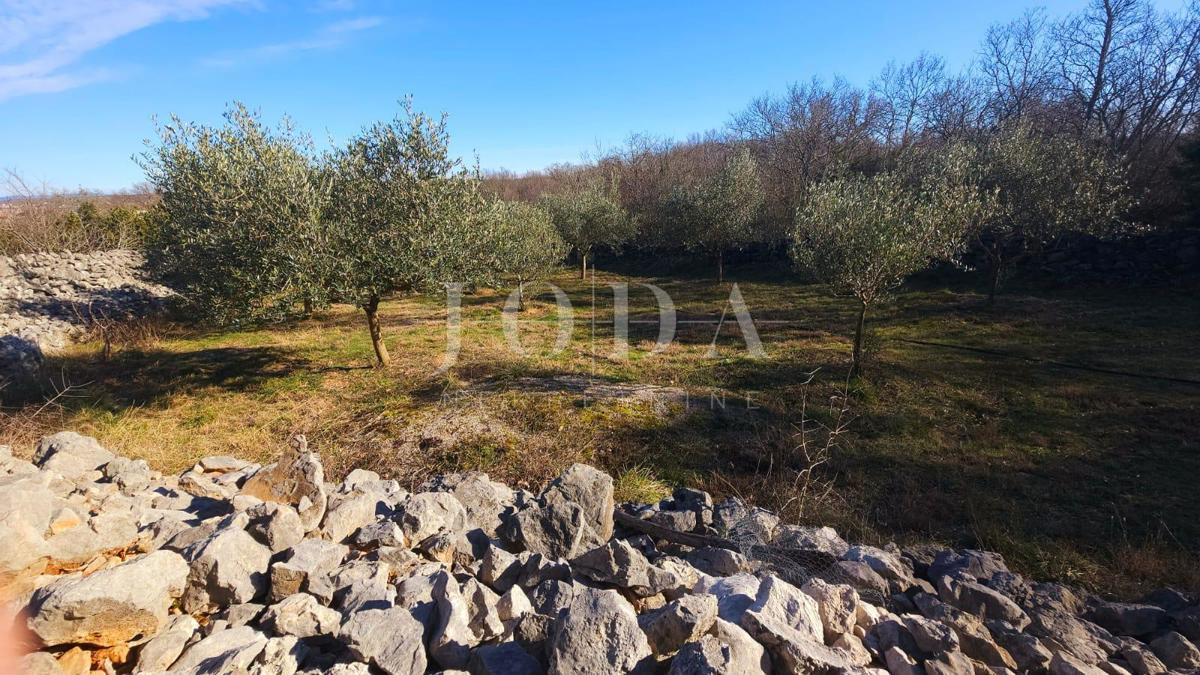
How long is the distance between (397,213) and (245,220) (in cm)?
258

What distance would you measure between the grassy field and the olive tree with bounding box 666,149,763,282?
1064 cm

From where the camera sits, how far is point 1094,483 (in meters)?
6.72

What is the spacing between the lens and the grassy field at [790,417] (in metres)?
6.03

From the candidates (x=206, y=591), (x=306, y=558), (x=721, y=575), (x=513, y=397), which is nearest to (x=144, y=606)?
(x=206, y=591)

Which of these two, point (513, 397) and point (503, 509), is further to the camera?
point (513, 397)

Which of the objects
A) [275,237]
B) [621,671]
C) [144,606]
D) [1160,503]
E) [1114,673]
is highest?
[275,237]

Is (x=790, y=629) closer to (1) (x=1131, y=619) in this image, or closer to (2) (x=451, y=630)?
(2) (x=451, y=630)

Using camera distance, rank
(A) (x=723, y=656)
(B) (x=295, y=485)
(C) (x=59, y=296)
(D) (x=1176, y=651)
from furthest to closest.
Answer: (C) (x=59, y=296)
(B) (x=295, y=485)
(D) (x=1176, y=651)
(A) (x=723, y=656)

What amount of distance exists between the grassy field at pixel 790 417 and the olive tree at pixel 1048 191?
2793 mm

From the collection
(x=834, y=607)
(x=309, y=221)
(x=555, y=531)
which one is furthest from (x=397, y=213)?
(x=834, y=607)

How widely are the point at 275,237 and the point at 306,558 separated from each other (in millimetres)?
7716

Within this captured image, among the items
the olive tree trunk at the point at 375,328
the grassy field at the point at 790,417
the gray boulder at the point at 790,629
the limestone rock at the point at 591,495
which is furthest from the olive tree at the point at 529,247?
the gray boulder at the point at 790,629

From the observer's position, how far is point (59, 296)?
51.7 ft

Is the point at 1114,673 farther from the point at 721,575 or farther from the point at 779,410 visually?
the point at 779,410
